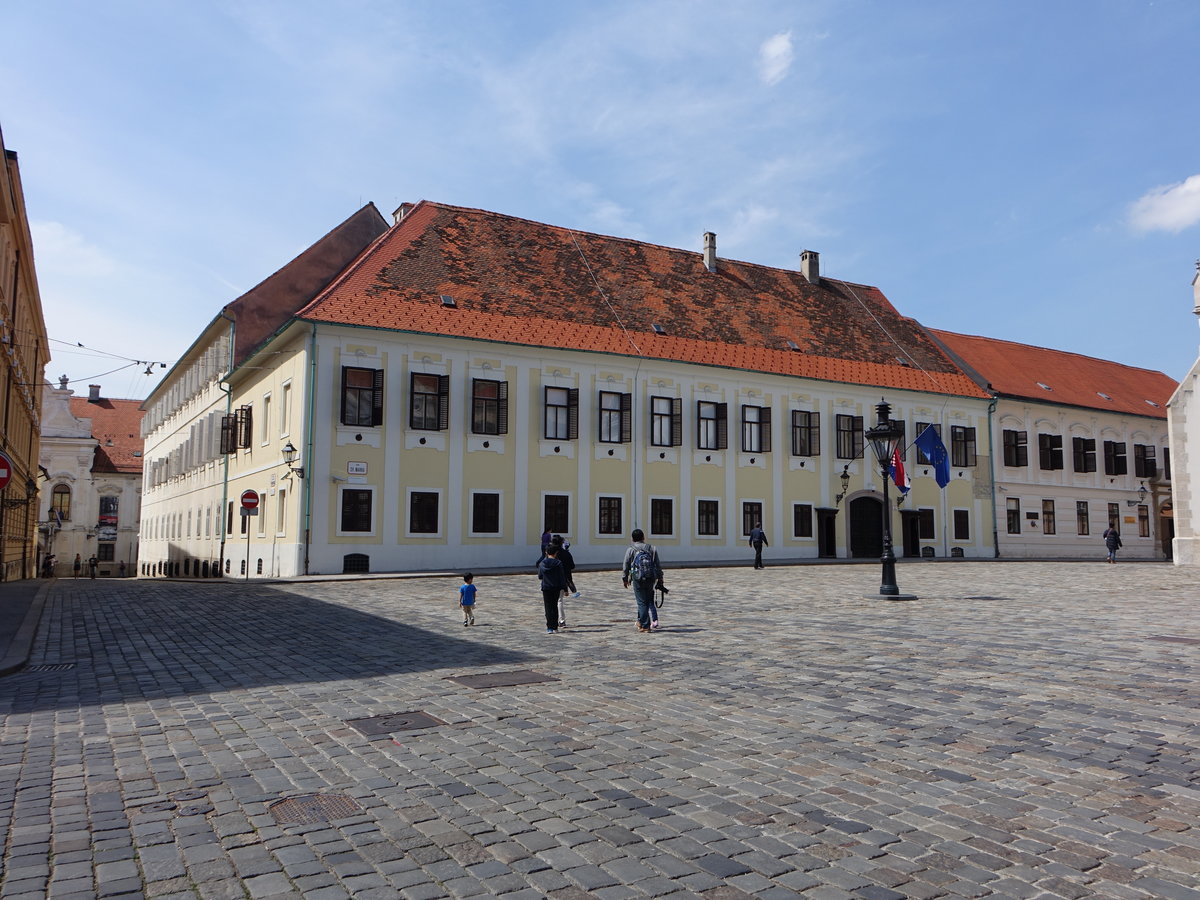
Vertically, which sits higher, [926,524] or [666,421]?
[666,421]

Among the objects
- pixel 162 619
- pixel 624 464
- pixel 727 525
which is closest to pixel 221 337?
pixel 624 464

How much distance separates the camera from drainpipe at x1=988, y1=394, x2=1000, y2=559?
42.4m

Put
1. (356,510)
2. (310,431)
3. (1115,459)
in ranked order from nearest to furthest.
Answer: (310,431), (356,510), (1115,459)

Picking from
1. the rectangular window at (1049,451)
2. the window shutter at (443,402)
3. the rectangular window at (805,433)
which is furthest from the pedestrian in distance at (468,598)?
the rectangular window at (1049,451)

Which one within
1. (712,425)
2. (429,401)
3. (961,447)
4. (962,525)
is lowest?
(962,525)

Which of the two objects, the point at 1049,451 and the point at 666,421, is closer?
the point at 666,421

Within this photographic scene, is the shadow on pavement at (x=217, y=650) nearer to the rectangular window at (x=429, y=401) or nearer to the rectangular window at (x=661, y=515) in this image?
the rectangular window at (x=429, y=401)

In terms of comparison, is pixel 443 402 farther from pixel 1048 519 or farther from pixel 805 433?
pixel 1048 519

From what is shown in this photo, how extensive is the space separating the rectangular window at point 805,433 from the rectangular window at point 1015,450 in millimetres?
11307

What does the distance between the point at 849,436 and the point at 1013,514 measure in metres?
10.7

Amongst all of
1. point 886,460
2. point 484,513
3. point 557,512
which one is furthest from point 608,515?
point 886,460

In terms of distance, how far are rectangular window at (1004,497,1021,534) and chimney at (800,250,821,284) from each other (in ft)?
44.6

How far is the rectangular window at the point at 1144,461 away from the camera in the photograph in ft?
161

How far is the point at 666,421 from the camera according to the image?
1377 inches
